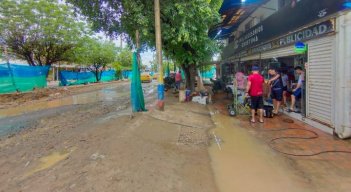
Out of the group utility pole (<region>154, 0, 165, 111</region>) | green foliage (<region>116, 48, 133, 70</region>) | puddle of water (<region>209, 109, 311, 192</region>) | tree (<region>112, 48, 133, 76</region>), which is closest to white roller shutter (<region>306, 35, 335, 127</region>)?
puddle of water (<region>209, 109, 311, 192</region>)

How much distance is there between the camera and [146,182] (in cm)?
390

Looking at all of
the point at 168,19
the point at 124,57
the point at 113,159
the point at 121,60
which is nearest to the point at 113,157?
the point at 113,159

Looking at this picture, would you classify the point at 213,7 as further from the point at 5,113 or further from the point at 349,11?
the point at 5,113

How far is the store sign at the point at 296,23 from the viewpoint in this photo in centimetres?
661

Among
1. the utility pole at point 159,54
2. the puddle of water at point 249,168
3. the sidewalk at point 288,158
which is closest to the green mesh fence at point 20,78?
the utility pole at point 159,54

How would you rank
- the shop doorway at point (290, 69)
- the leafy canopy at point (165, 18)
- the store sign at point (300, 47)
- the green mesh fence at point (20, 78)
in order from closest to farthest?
the store sign at point (300, 47), the shop doorway at point (290, 69), the leafy canopy at point (165, 18), the green mesh fence at point (20, 78)

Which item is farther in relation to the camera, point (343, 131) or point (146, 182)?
point (343, 131)

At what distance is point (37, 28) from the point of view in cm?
2138

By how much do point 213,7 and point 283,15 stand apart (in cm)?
315

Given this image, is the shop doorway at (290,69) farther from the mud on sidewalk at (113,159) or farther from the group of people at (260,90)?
the mud on sidewalk at (113,159)

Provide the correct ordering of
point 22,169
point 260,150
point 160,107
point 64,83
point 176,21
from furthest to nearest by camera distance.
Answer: point 64,83, point 176,21, point 160,107, point 260,150, point 22,169

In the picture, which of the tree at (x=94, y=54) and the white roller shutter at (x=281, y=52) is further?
the tree at (x=94, y=54)

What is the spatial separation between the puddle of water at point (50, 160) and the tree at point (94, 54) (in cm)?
2174

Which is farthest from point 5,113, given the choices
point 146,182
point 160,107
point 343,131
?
point 343,131
